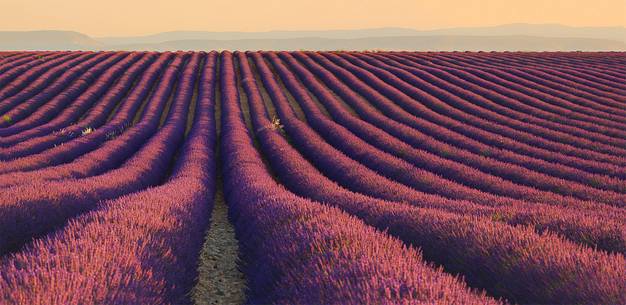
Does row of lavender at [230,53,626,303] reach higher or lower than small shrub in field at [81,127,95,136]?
higher

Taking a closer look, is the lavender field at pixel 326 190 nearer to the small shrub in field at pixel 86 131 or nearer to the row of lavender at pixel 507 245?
the row of lavender at pixel 507 245

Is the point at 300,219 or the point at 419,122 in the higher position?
the point at 300,219

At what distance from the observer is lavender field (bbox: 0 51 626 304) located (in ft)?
9.84

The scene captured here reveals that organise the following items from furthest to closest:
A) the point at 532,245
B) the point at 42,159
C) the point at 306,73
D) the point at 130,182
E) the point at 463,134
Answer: the point at 306,73 → the point at 463,134 → the point at 42,159 → the point at 130,182 → the point at 532,245

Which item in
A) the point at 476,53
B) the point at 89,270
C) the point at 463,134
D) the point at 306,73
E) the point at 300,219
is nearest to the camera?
the point at 89,270

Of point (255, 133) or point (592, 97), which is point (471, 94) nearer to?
point (592, 97)

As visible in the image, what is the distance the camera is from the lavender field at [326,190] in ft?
9.84

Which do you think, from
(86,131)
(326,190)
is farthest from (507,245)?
(86,131)

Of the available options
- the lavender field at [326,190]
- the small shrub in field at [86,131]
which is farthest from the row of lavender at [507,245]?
the small shrub in field at [86,131]

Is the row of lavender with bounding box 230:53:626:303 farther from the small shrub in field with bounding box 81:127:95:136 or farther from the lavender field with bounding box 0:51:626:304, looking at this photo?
the small shrub in field with bounding box 81:127:95:136

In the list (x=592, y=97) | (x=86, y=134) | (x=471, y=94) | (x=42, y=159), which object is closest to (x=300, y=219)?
(x=42, y=159)

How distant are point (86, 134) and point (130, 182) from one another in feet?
29.0

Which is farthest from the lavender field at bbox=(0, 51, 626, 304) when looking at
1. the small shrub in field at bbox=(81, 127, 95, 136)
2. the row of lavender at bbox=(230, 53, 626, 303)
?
the small shrub in field at bbox=(81, 127, 95, 136)

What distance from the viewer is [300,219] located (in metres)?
4.42
